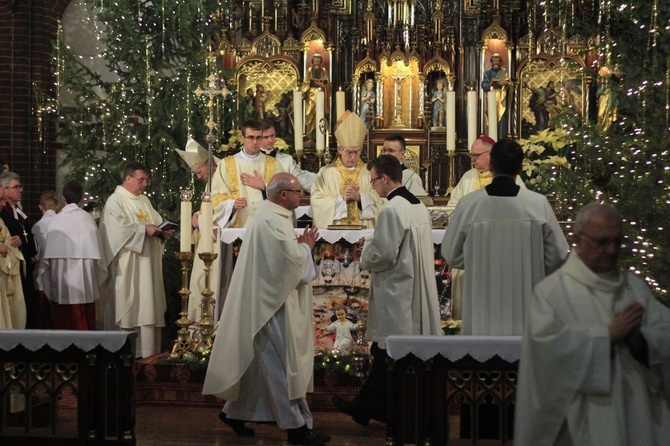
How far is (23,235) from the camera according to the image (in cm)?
926

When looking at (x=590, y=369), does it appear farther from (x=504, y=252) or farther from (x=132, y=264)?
(x=132, y=264)

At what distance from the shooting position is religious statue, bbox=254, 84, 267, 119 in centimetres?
1235

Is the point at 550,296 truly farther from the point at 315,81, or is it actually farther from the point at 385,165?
the point at 315,81

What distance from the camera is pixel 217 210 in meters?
9.84

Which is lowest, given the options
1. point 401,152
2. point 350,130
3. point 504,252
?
point 504,252

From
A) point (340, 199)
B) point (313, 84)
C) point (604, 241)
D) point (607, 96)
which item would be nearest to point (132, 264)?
point (340, 199)

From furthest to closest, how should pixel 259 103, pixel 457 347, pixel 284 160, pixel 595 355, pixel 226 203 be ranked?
pixel 259 103, pixel 284 160, pixel 226 203, pixel 457 347, pixel 595 355

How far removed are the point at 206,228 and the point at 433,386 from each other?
11.7 feet

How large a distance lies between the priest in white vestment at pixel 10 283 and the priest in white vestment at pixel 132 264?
1.13 metres

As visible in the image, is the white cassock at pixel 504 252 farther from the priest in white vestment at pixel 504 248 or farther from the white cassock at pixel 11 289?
the white cassock at pixel 11 289

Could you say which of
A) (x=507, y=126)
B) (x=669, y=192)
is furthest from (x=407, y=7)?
(x=669, y=192)

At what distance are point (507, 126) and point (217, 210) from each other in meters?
3.97

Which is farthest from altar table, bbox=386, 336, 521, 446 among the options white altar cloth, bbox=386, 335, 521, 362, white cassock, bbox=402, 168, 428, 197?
white cassock, bbox=402, 168, 428, 197

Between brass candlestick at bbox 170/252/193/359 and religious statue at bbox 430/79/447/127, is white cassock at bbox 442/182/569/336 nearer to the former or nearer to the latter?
brass candlestick at bbox 170/252/193/359
